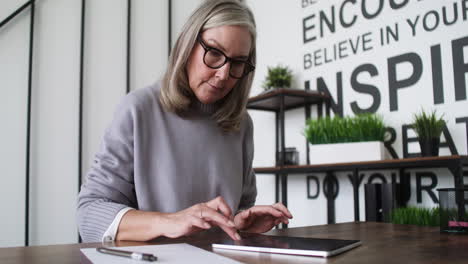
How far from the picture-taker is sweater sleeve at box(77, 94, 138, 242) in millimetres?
870

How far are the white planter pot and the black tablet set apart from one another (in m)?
1.26

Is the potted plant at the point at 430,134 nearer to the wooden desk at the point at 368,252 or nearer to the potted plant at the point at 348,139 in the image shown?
the potted plant at the point at 348,139

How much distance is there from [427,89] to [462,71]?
0.18 m

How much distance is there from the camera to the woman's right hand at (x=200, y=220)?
687 millimetres

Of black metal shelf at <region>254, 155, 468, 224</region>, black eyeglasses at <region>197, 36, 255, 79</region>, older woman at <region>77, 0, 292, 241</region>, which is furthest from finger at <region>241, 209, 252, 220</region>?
black metal shelf at <region>254, 155, 468, 224</region>

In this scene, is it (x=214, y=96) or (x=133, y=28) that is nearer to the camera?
(x=214, y=96)

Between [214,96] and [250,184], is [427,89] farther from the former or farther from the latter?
[214,96]

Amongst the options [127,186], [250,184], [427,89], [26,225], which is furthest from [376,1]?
[26,225]

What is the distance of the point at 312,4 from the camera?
2.51 m

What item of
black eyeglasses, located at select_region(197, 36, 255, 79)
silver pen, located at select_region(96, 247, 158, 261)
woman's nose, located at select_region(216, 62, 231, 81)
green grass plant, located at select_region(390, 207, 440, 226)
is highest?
black eyeglasses, located at select_region(197, 36, 255, 79)

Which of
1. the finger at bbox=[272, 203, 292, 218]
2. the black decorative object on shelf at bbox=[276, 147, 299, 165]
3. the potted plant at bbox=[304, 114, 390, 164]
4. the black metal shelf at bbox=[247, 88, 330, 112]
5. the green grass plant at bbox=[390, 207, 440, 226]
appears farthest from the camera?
the black decorative object on shelf at bbox=[276, 147, 299, 165]

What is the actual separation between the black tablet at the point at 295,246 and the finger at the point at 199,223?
0.04 m

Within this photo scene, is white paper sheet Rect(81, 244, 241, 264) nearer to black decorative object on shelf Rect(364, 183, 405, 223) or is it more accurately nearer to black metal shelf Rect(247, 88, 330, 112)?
black decorative object on shelf Rect(364, 183, 405, 223)

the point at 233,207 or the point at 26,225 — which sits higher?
the point at 233,207
